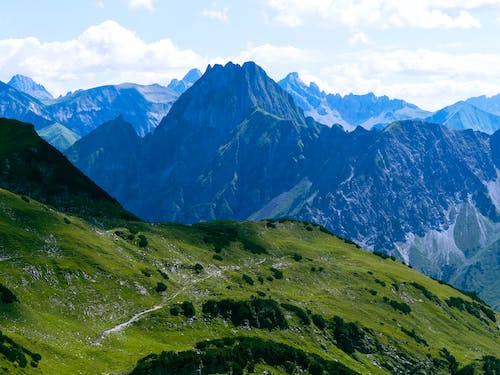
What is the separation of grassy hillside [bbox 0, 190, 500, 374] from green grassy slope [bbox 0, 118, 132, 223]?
825 inches

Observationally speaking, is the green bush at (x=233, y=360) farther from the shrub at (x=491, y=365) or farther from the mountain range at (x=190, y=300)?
the shrub at (x=491, y=365)

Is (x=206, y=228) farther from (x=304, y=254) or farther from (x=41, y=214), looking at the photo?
(x=41, y=214)

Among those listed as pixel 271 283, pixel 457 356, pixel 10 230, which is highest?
pixel 10 230

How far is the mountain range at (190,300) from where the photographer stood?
80.6m

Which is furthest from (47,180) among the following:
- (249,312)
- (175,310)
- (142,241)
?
(249,312)

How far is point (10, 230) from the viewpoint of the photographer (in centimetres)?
10450

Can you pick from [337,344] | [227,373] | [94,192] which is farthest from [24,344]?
[94,192]

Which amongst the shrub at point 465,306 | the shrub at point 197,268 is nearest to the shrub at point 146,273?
the shrub at point 197,268

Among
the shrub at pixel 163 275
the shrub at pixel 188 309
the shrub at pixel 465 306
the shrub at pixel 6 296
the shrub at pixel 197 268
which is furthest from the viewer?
the shrub at pixel 465 306

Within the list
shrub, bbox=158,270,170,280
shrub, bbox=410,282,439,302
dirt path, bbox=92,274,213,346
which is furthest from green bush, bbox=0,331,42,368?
shrub, bbox=410,282,439,302

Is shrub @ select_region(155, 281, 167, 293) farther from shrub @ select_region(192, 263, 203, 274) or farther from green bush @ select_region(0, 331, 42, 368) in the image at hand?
green bush @ select_region(0, 331, 42, 368)

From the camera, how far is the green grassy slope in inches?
6156

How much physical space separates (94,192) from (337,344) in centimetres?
8593

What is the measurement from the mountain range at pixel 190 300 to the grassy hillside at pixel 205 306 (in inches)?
12.4
